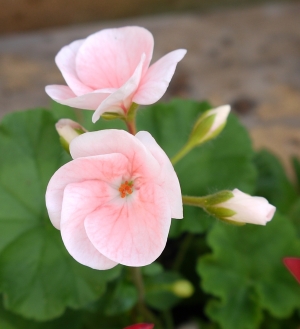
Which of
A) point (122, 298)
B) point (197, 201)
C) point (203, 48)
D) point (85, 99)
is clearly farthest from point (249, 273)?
point (203, 48)

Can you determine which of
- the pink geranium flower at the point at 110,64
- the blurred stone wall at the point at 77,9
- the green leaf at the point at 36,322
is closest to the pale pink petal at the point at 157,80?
the pink geranium flower at the point at 110,64

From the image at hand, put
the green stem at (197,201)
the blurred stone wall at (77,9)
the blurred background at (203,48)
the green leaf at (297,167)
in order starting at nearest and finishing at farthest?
the green stem at (197,201) → the green leaf at (297,167) → the blurred background at (203,48) → the blurred stone wall at (77,9)

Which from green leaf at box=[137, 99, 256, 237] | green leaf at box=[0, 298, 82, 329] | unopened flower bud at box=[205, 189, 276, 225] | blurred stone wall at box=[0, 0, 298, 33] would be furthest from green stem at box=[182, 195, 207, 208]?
blurred stone wall at box=[0, 0, 298, 33]

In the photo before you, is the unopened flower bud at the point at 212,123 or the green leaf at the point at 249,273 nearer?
the unopened flower bud at the point at 212,123

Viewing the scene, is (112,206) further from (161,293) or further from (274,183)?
(274,183)

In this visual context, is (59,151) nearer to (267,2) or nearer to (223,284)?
(223,284)

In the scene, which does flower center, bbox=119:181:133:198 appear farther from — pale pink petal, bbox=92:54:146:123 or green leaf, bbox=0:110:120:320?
green leaf, bbox=0:110:120:320

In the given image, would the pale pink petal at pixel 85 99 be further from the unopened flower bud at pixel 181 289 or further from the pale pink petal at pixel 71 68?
the unopened flower bud at pixel 181 289
